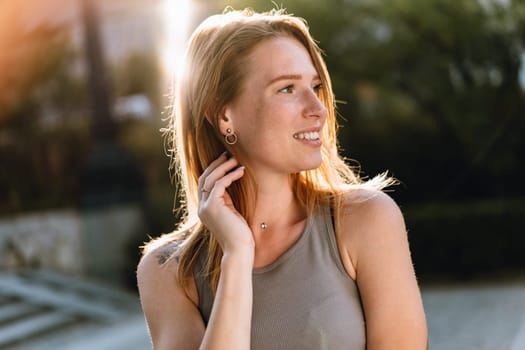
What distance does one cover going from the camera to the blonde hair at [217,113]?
6.67ft

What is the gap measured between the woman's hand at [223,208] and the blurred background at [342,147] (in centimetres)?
639

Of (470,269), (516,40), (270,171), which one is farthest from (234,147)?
(516,40)

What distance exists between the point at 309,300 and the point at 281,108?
49 cm

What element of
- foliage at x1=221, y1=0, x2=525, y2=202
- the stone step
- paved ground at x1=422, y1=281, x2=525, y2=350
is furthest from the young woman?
foliage at x1=221, y1=0, x2=525, y2=202

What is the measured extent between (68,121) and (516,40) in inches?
279

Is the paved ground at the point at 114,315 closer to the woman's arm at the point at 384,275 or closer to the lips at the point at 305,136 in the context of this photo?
the woman's arm at the point at 384,275

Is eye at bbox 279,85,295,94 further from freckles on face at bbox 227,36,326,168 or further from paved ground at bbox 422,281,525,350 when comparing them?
paved ground at bbox 422,281,525,350

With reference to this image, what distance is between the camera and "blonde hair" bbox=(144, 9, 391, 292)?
2.03 meters

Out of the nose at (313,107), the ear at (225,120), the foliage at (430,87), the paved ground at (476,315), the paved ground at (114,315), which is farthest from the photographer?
the foliage at (430,87)

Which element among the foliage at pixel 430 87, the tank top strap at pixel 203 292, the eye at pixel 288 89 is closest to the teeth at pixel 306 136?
the eye at pixel 288 89

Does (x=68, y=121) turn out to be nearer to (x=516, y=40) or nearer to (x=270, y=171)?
(x=516, y=40)

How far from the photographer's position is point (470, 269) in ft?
30.7

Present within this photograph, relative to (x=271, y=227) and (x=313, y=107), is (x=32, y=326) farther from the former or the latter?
(x=313, y=107)

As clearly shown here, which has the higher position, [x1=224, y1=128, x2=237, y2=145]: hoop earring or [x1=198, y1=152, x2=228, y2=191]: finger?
[x1=224, y1=128, x2=237, y2=145]: hoop earring
